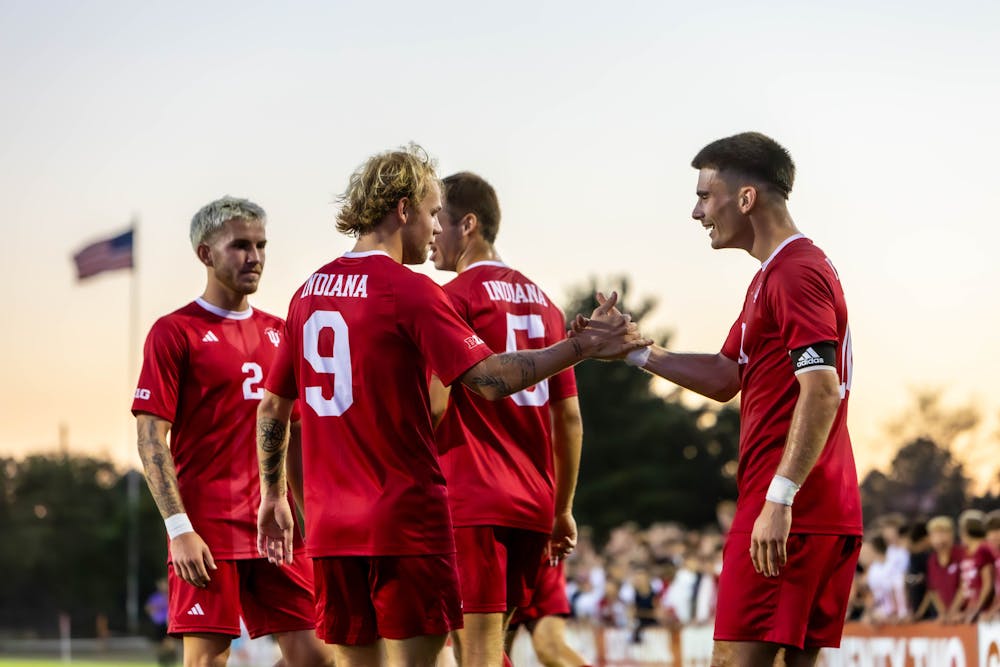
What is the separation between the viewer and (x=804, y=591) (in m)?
6.11

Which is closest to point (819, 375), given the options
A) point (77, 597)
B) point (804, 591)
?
point (804, 591)

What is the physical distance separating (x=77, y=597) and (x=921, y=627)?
7749 centimetres

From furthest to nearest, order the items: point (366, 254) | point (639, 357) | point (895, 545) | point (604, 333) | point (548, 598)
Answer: point (895, 545) → point (548, 598) → point (639, 357) → point (604, 333) → point (366, 254)

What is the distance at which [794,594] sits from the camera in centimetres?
610

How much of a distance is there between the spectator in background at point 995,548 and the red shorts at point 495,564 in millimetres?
8405

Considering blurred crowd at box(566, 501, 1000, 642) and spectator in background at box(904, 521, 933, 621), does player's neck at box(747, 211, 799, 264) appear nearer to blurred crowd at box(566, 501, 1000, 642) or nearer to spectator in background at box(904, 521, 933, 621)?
blurred crowd at box(566, 501, 1000, 642)

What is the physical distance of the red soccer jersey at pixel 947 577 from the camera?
15.9 metres

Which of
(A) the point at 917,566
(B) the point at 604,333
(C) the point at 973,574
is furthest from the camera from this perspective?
(A) the point at 917,566

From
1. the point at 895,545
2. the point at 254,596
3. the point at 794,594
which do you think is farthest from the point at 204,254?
the point at 895,545

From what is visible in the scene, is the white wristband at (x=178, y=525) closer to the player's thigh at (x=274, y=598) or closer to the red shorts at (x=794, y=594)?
the player's thigh at (x=274, y=598)

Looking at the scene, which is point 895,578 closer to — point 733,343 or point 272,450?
point 733,343

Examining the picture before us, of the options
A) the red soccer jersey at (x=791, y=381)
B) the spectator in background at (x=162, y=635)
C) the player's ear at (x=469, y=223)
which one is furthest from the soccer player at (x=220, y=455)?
the spectator in background at (x=162, y=635)


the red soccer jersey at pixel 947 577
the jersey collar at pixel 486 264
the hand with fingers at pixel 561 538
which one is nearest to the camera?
the jersey collar at pixel 486 264

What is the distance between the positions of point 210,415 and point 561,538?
209 cm
